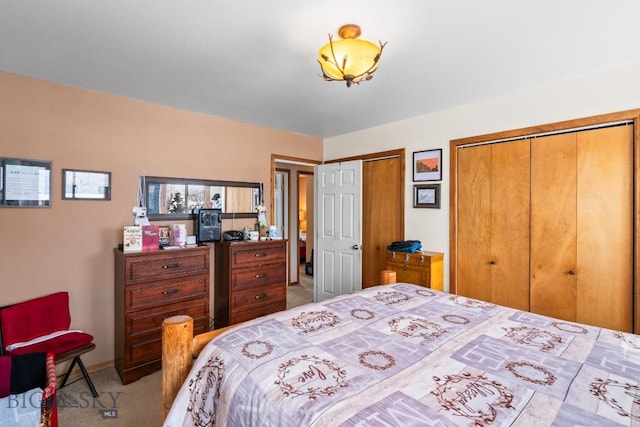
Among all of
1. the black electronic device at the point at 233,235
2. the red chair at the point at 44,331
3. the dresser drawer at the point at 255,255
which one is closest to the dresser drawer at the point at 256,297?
the dresser drawer at the point at 255,255

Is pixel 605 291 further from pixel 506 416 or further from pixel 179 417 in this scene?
pixel 179 417

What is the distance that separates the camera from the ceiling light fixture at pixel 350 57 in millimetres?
1564

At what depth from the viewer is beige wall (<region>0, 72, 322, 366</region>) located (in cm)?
237

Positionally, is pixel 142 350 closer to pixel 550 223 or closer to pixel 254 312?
pixel 254 312

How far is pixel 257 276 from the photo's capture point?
334 centimetres

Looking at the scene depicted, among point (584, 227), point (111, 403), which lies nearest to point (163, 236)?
point (111, 403)

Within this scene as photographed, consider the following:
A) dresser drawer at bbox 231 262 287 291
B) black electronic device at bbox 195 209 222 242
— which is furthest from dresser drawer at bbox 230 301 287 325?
black electronic device at bbox 195 209 222 242

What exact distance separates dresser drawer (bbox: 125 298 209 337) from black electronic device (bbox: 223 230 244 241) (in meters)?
0.76

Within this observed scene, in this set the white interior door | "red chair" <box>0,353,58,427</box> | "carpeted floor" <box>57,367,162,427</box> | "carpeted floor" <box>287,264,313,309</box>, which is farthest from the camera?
"carpeted floor" <box>287,264,313,309</box>

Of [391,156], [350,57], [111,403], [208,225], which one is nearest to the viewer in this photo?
[350,57]

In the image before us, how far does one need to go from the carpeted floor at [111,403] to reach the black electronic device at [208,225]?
Answer: 1328 mm

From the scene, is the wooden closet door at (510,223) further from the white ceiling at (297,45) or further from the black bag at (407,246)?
the black bag at (407,246)

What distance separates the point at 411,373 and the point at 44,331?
2.77 metres

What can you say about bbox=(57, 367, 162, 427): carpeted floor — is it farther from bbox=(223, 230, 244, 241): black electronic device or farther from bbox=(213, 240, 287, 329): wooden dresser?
bbox=(223, 230, 244, 241): black electronic device
